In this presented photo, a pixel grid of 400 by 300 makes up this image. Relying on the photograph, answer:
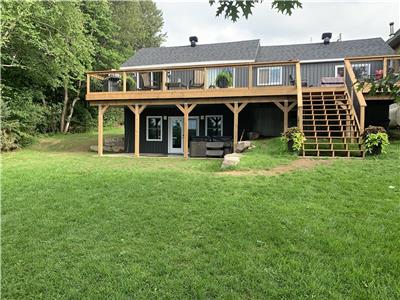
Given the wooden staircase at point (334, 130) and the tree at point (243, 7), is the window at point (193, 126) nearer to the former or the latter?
the wooden staircase at point (334, 130)

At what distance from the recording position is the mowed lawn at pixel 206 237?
2834 mm

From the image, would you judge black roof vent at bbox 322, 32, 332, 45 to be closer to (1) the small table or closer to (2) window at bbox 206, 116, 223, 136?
(1) the small table

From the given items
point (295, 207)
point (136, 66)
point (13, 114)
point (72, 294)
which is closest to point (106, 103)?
point (136, 66)

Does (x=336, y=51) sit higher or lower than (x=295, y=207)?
higher

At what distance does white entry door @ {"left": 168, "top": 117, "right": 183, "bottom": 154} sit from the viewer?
48.6ft

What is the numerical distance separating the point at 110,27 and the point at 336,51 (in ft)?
56.3

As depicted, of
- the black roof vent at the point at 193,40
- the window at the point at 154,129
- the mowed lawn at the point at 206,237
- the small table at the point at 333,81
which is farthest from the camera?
the black roof vent at the point at 193,40

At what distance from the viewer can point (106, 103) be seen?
42.3 feet

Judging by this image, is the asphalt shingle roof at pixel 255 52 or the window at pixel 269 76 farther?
the asphalt shingle roof at pixel 255 52

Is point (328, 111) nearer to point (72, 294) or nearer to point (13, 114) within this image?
point (72, 294)

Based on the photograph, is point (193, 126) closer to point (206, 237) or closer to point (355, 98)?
point (355, 98)

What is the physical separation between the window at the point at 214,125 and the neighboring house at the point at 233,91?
44 millimetres

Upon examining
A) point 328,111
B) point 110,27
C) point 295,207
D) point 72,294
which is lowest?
point 72,294

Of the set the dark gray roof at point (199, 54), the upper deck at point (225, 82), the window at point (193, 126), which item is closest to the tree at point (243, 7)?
the upper deck at point (225, 82)
